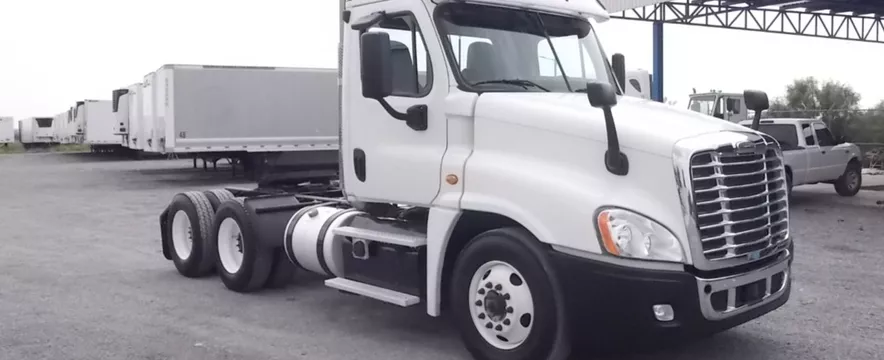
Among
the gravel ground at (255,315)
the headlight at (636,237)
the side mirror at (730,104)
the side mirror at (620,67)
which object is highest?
the side mirror at (730,104)

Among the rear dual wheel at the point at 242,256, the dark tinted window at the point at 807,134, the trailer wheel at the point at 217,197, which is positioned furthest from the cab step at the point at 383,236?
the dark tinted window at the point at 807,134

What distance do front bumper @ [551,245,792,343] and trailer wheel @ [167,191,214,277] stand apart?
5.00 m

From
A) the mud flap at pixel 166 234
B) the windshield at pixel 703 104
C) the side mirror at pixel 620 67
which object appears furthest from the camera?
the windshield at pixel 703 104

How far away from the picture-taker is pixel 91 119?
135 feet

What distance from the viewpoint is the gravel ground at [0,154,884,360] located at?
6.41m

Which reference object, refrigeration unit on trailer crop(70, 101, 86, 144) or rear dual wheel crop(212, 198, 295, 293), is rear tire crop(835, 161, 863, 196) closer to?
rear dual wheel crop(212, 198, 295, 293)

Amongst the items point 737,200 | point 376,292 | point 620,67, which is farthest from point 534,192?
point 620,67

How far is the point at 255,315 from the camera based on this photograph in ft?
25.0

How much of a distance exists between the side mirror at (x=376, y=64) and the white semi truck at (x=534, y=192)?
11mm

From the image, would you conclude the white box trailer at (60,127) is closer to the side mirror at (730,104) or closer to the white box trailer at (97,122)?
the white box trailer at (97,122)

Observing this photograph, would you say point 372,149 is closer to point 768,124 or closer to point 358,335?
point 358,335

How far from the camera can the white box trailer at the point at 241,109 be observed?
22.8 meters

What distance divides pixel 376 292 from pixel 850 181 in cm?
1573

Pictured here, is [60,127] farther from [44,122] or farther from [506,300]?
[506,300]
